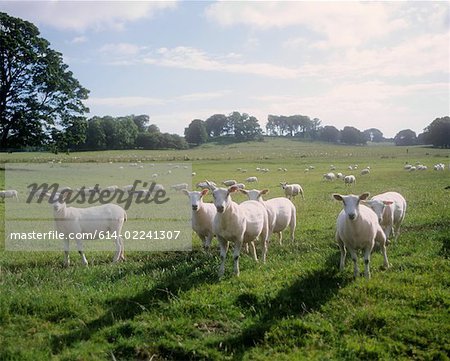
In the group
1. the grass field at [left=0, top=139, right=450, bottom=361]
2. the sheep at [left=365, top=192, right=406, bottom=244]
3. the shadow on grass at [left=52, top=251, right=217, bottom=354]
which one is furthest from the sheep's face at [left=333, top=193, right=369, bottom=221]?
the shadow on grass at [left=52, top=251, right=217, bottom=354]

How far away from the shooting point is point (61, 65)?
142 ft

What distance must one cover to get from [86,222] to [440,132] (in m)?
126

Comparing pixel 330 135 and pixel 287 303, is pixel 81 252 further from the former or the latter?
pixel 330 135

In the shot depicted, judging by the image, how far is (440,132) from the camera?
12075 centimetres

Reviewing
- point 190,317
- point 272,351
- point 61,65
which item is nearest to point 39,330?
point 190,317

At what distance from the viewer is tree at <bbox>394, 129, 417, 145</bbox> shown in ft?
603

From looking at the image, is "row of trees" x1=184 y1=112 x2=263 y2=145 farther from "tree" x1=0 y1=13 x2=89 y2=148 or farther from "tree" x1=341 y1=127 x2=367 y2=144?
"tree" x1=0 y1=13 x2=89 y2=148

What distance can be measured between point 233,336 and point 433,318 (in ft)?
12.0

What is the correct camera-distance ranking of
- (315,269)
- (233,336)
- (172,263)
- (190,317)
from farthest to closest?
(172,263), (315,269), (190,317), (233,336)

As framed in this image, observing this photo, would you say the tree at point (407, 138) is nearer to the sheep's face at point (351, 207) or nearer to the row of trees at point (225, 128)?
the row of trees at point (225, 128)

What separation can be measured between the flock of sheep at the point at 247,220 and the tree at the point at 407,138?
184302 millimetres

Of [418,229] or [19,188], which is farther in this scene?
[19,188]

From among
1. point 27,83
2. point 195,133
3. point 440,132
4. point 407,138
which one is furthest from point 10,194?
point 407,138

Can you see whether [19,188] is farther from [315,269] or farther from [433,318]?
[433,318]
